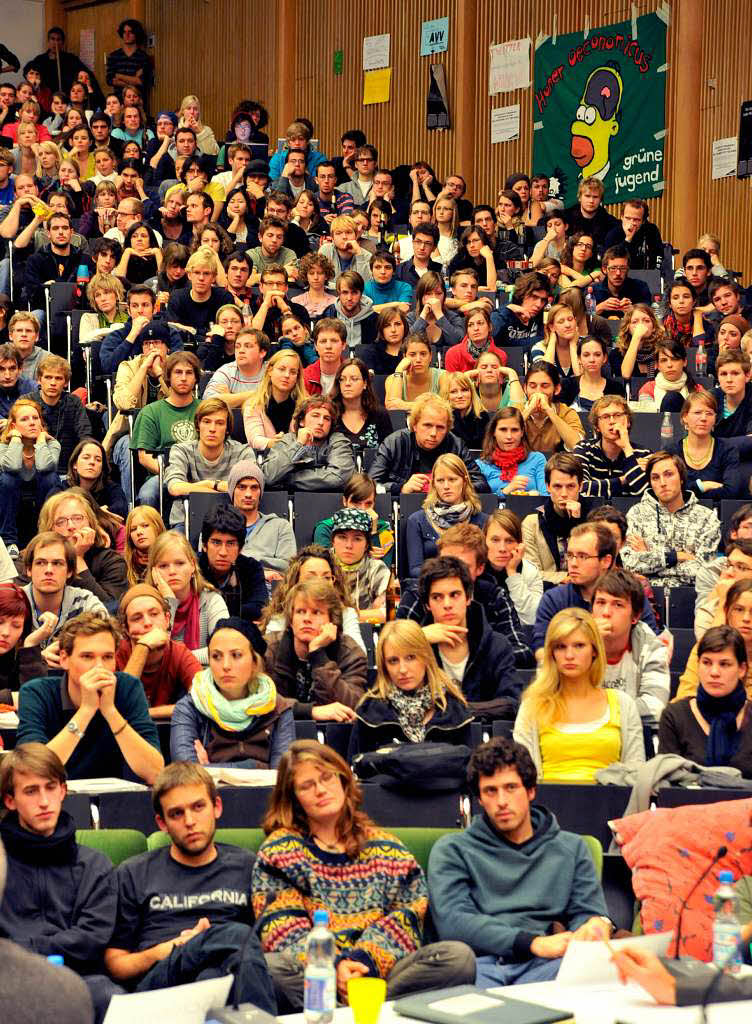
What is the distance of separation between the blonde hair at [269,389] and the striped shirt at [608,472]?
50.9 inches

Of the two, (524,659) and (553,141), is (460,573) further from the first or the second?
(553,141)

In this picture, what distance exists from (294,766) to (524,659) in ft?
6.71

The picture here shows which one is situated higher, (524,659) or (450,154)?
(450,154)

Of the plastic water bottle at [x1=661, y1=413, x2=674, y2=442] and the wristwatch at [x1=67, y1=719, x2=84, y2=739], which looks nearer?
the wristwatch at [x1=67, y1=719, x2=84, y2=739]

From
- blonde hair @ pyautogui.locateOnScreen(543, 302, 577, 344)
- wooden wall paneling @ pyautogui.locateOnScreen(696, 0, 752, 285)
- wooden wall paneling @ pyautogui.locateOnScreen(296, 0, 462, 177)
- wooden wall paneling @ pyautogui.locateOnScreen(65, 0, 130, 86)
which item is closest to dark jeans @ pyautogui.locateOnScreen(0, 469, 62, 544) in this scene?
blonde hair @ pyautogui.locateOnScreen(543, 302, 577, 344)

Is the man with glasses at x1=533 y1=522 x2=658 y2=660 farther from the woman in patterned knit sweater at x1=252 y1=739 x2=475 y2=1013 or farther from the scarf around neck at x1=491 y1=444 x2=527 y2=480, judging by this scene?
the woman in patterned knit sweater at x1=252 y1=739 x2=475 y2=1013

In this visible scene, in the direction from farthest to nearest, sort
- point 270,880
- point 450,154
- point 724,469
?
point 450,154 → point 724,469 → point 270,880

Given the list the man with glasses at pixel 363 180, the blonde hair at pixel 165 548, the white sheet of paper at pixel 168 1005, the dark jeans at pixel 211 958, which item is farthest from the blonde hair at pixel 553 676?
the man with glasses at pixel 363 180

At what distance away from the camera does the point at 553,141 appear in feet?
45.5

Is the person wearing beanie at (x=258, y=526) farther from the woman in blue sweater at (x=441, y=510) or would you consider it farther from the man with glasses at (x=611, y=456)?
the man with glasses at (x=611, y=456)

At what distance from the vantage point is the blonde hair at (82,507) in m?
6.09

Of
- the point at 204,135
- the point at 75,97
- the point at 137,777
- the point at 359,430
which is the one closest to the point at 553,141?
the point at 204,135

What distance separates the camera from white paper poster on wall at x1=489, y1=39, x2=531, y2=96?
14.1 meters

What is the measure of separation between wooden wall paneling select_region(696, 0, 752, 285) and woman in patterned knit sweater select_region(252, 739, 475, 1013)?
370 inches
